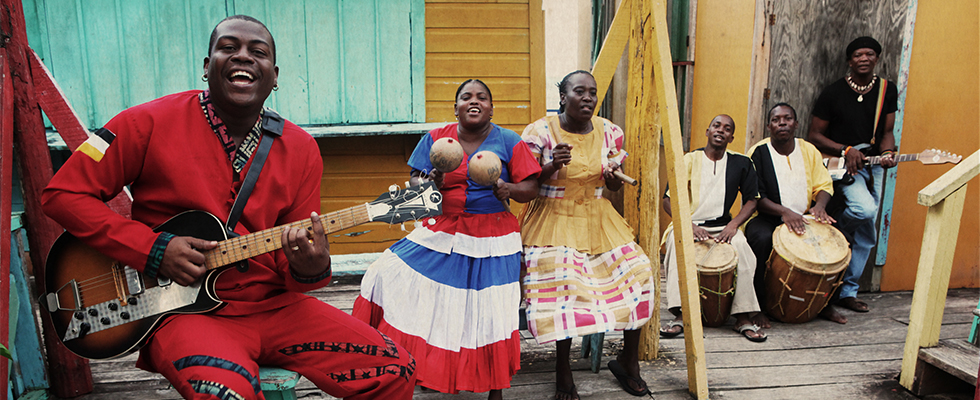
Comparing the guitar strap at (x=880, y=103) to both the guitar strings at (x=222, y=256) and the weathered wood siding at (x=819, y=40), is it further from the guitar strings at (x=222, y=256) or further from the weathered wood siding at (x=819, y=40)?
the guitar strings at (x=222, y=256)

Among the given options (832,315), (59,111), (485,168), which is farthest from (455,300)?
(832,315)

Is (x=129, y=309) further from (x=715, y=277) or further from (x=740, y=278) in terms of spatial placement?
(x=740, y=278)

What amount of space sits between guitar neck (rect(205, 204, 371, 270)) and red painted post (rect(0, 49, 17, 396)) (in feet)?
4.22

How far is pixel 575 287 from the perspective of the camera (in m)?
2.88

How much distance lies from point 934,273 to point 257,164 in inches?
132

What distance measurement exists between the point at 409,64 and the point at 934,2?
4.44 metres

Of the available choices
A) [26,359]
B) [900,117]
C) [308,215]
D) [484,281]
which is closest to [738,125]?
[900,117]

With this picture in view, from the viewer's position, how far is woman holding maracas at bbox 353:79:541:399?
8.71 feet

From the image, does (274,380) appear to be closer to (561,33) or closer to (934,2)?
(934,2)

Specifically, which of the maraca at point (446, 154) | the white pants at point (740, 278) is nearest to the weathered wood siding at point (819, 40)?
the white pants at point (740, 278)

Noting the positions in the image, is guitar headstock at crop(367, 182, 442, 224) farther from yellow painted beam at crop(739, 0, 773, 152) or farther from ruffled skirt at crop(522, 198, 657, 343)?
yellow painted beam at crop(739, 0, 773, 152)

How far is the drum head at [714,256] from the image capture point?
3752mm

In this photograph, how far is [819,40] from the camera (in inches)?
182

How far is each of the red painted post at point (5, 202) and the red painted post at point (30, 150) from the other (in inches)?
4.3
